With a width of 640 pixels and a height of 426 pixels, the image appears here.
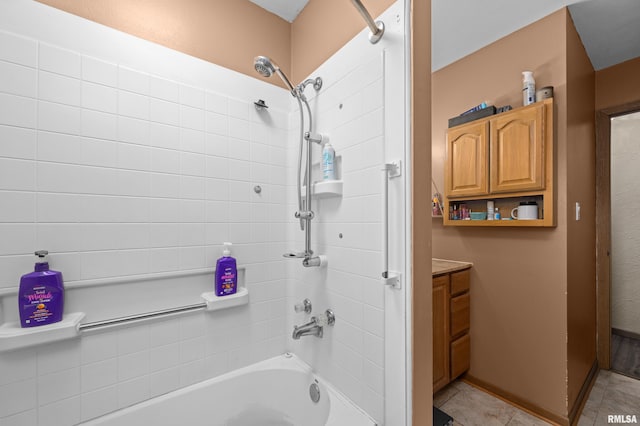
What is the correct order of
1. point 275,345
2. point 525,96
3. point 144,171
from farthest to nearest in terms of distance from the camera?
point 525,96 → point 275,345 → point 144,171

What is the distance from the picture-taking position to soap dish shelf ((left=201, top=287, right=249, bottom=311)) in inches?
49.6

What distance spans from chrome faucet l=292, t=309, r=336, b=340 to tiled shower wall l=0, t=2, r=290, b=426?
0.98ft

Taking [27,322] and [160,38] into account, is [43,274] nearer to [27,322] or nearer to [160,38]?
[27,322]

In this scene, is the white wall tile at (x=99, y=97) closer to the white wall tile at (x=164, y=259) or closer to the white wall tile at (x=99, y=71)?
the white wall tile at (x=99, y=71)

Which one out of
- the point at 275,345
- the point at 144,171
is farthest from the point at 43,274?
the point at 275,345

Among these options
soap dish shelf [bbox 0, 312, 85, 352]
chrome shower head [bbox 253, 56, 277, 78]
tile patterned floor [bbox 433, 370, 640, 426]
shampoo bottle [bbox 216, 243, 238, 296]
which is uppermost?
chrome shower head [bbox 253, 56, 277, 78]

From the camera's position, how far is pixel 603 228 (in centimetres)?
225

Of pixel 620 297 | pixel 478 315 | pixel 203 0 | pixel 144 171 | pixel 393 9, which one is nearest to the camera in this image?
pixel 393 9

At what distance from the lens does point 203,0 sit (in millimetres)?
1361

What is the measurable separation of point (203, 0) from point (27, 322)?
1632mm

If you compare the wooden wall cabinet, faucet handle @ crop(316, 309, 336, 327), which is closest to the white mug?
the wooden wall cabinet

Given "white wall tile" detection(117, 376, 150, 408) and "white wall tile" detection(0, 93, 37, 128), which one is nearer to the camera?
"white wall tile" detection(0, 93, 37, 128)

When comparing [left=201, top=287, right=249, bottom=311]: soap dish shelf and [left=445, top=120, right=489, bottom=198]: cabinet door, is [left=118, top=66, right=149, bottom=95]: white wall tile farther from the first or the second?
[left=445, top=120, right=489, bottom=198]: cabinet door

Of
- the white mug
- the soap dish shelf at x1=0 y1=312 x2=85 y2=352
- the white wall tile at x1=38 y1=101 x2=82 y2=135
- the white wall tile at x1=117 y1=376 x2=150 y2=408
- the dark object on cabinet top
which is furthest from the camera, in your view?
the dark object on cabinet top
